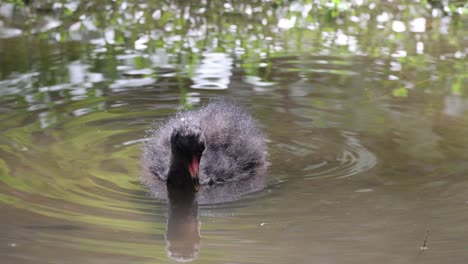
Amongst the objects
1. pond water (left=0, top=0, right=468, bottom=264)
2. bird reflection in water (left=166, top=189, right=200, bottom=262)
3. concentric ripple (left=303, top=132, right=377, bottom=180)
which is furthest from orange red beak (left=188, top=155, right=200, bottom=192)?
concentric ripple (left=303, top=132, right=377, bottom=180)

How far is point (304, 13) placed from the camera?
12.7 metres

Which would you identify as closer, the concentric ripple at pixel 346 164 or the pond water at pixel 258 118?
the pond water at pixel 258 118

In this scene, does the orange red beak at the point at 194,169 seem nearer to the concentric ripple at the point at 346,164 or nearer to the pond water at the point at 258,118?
the pond water at the point at 258,118

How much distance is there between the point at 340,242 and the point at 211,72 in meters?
4.41

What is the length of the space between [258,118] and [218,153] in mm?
1178

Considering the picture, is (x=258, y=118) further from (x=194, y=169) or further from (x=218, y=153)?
(x=194, y=169)

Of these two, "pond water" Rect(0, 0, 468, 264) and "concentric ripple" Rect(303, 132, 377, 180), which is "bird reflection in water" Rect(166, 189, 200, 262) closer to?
"pond water" Rect(0, 0, 468, 264)

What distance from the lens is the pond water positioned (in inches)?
188

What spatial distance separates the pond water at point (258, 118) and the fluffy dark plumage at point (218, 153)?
15 cm

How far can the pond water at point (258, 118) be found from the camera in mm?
4781

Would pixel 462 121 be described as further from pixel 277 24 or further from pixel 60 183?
pixel 277 24

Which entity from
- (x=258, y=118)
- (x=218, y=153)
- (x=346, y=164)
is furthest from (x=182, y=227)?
(x=258, y=118)

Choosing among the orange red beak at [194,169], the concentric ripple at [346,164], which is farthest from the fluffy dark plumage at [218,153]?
the concentric ripple at [346,164]

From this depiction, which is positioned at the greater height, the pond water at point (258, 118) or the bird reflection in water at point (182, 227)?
the pond water at point (258, 118)
